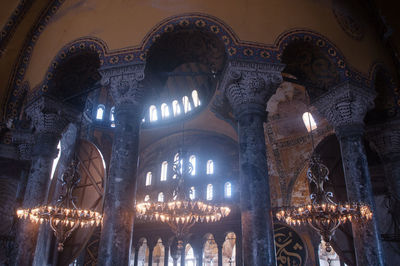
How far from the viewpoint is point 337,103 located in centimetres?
707

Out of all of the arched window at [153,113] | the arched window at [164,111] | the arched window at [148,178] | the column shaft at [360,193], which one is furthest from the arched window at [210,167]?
the column shaft at [360,193]

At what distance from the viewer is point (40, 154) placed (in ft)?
24.0

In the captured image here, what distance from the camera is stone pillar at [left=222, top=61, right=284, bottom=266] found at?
5312 mm

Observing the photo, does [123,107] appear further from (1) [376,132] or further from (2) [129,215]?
(1) [376,132]

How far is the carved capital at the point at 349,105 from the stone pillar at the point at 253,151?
1.50 metres

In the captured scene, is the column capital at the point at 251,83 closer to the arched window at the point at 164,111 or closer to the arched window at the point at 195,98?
the arched window at the point at 195,98

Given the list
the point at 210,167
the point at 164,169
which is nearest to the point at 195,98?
the point at 210,167

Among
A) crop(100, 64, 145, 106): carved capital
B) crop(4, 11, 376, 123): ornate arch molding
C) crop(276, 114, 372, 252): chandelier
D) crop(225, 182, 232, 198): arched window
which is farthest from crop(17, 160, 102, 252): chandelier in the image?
crop(225, 182, 232, 198): arched window

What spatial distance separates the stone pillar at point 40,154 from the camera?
6.80 metres

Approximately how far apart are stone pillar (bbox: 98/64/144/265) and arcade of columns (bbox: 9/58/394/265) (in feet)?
0.05

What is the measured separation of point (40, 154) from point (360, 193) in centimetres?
630

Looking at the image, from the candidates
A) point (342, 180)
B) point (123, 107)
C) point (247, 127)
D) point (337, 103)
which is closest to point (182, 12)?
point (123, 107)

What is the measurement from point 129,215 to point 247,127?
8.08 ft

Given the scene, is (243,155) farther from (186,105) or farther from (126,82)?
(186,105)
